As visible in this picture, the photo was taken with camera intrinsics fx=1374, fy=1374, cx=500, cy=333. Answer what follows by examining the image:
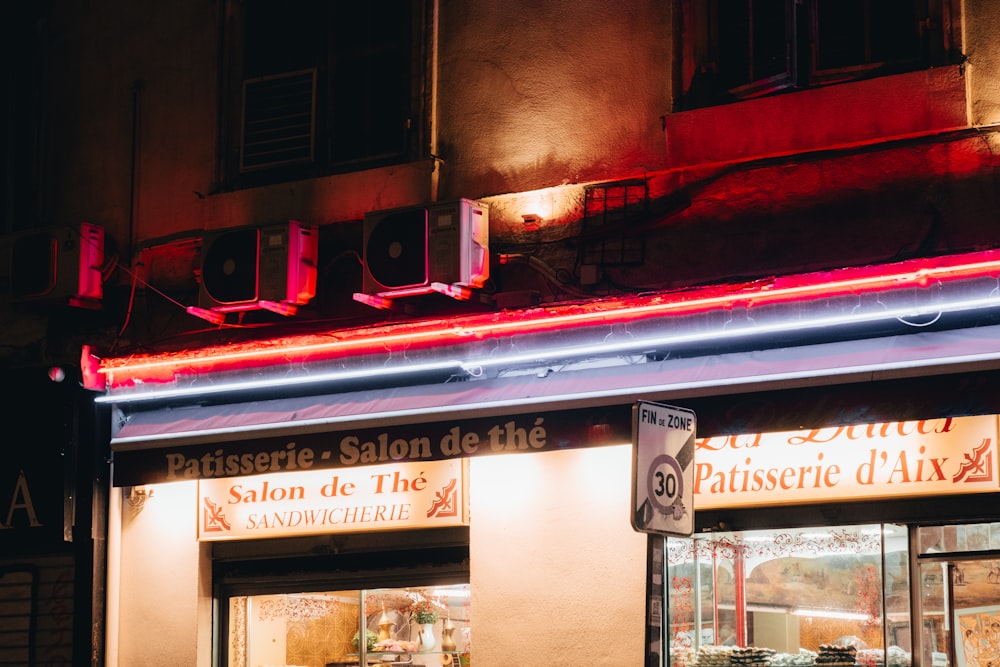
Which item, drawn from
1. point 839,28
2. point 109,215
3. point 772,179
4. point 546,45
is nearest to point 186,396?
point 109,215

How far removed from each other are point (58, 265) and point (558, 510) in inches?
205

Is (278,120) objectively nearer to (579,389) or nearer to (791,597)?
(579,389)

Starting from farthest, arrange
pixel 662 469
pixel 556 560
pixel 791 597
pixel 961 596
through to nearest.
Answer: pixel 556 560 → pixel 791 597 → pixel 961 596 → pixel 662 469

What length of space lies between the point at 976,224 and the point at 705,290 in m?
1.82

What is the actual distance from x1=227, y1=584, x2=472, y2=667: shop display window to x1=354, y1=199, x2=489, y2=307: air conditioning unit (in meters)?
2.65

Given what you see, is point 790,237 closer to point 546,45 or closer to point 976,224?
point 976,224

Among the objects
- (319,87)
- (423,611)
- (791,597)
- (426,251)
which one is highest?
(319,87)

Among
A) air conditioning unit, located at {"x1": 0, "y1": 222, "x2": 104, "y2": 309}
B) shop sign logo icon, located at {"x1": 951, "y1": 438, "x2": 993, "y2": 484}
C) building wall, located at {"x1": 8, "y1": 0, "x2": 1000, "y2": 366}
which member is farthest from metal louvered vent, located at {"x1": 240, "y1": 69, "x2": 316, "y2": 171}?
shop sign logo icon, located at {"x1": 951, "y1": 438, "x2": 993, "y2": 484}

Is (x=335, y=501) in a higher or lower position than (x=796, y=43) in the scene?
lower

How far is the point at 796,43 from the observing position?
9859 millimetres

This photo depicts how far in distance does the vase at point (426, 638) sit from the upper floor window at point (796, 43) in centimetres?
476

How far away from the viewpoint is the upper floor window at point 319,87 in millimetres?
11742

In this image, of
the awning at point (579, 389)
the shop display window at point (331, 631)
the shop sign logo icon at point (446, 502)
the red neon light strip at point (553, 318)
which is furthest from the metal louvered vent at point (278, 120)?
the shop display window at point (331, 631)

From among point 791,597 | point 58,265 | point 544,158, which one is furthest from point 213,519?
point 791,597
